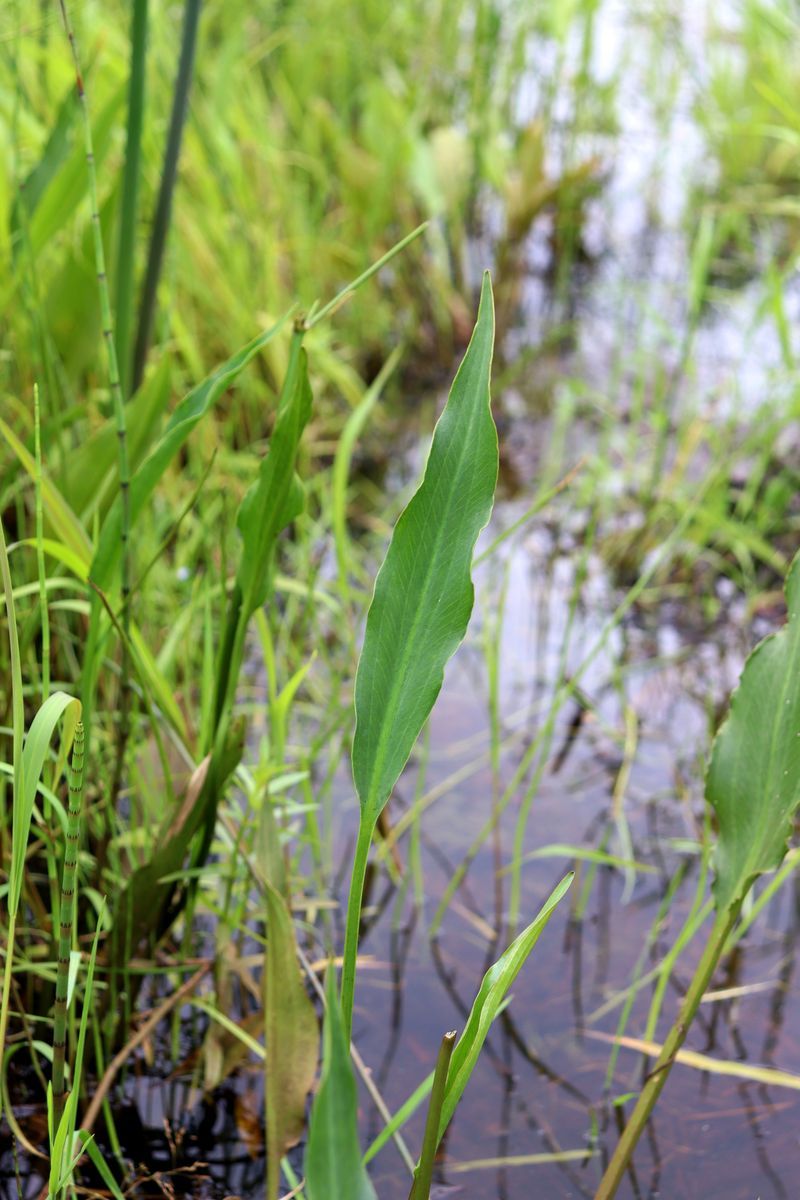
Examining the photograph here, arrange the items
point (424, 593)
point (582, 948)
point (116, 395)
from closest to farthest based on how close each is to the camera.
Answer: point (424, 593), point (116, 395), point (582, 948)

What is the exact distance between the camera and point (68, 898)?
53 cm

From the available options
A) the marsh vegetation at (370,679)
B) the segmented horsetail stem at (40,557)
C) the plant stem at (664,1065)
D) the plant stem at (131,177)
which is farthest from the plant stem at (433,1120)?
the plant stem at (131,177)

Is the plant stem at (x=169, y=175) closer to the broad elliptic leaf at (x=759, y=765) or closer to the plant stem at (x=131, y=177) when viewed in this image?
the plant stem at (x=131, y=177)

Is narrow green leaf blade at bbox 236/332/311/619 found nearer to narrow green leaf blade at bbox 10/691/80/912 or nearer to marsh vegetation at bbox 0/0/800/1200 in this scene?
marsh vegetation at bbox 0/0/800/1200

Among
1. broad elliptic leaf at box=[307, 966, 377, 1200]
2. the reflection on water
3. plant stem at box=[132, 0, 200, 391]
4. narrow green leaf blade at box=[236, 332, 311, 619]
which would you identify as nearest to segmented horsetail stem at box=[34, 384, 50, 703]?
narrow green leaf blade at box=[236, 332, 311, 619]

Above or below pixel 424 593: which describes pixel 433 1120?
below

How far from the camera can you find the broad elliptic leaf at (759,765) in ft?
1.86

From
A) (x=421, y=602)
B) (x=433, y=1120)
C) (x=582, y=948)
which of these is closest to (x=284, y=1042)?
(x=433, y=1120)

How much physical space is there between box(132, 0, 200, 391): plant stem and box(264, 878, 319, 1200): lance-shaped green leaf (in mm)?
482

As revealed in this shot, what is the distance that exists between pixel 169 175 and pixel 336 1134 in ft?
2.19

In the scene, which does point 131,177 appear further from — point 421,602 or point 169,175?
point 421,602

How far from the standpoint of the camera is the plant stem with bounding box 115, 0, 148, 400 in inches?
29.7

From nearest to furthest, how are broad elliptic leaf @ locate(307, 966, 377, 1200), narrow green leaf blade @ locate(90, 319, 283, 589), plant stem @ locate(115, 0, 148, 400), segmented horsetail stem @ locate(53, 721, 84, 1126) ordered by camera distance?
broad elliptic leaf @ locate(307, 966, 377, 1200)
segmented horsetail stem @ locate(53, 721, 84, 1126)
narrow green leaf blade @ locate(90, 319, 283, 589)
plant stem @ locate(115, 0, 148, 400)

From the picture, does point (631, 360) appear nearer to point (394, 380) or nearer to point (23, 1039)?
point (394, 380)
